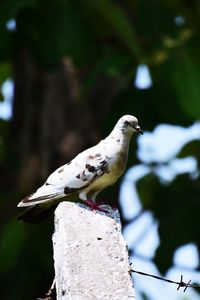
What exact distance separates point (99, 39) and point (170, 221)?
4.99 ft

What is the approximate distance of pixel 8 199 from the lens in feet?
28.8

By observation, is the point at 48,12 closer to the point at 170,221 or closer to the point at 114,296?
the point at 170,221

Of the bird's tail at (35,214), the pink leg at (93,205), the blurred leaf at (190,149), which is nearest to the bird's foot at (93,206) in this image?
the pink leg at (93,205)

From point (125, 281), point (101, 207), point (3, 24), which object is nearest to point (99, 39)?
point (3, 24)

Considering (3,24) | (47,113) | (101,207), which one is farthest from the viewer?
(47,113)

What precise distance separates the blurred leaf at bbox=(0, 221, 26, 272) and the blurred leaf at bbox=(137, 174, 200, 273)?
104 cm

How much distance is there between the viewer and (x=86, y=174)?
4.22 metres

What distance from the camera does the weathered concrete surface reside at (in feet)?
10.2

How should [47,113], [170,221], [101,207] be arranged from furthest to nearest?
[47,113]
[170,221]
[101,207]

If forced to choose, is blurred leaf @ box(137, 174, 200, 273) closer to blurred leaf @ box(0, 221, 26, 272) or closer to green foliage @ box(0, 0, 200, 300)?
green foliage @ box(0, 0, 200, 300)

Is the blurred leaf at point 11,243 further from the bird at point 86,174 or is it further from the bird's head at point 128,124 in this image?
the bird's head at point 128,124

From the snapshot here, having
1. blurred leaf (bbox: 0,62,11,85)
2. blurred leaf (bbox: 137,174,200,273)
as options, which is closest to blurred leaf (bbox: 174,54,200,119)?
blurred leaf (bbox: 137,174,200,273)

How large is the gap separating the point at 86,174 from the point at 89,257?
992mm

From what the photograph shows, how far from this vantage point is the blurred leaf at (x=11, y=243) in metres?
8.29
